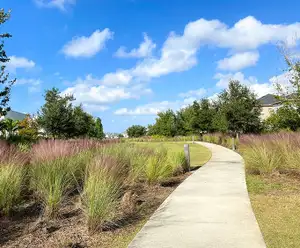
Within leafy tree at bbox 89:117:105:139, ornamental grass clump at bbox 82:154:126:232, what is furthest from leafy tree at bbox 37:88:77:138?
ornamental grass clump at bbox 82:154:126:232

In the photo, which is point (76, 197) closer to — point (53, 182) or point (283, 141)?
point (53, 182)

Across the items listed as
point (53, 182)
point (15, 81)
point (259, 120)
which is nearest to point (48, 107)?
point (15, 81)

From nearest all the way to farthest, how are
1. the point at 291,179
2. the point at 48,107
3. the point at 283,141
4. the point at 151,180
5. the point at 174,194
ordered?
1. the point at 174,194
2. the point at 151,180
3. the point at 291,179
4. the point at 283,141
5. the point at 48,107

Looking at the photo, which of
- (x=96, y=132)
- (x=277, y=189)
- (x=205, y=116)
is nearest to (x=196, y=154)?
(x=277, y=189)

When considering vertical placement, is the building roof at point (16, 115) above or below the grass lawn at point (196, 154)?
above

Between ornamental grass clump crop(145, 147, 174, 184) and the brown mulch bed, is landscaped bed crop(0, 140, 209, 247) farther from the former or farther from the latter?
ornamental grass clump crop(145, 147, 174, 184)

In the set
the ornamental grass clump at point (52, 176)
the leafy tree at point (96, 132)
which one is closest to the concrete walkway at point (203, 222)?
the ornamental grass clump at point (52, 176)

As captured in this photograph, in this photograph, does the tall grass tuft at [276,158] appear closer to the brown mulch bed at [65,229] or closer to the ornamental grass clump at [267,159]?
the ornamental grass clump at [267,159]

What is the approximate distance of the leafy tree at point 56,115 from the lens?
29719 millimetres

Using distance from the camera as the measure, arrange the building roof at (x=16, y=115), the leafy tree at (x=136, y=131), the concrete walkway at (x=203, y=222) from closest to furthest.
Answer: the concrete walkway at (x=203, y=222), the building roof at (x=16, y=115), the leafy tree at (x=136, y=131)

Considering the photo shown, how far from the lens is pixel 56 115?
97.7 feet

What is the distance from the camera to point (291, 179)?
9.95 meters

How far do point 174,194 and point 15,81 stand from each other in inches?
351

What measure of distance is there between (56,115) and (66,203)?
2417cm
